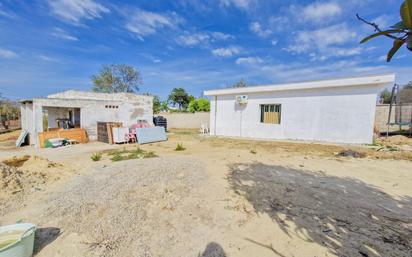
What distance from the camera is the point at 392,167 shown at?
17.0 feet

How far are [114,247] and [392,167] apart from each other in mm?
6946

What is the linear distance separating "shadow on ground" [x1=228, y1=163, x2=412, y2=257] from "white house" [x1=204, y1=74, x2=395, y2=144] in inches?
231

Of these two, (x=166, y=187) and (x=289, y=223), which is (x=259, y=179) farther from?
(x=166, y=187)

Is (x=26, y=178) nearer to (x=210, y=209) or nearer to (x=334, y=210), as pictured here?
(x=210, y=209)

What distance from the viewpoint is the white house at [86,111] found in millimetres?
9062

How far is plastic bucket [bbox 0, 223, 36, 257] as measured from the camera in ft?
5.51

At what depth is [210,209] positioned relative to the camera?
288 cm

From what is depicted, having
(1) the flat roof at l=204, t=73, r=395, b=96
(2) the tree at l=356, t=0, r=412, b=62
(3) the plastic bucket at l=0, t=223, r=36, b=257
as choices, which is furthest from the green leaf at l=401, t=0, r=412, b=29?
(1) the flat roof at l=204, t=73, r=395, b=96

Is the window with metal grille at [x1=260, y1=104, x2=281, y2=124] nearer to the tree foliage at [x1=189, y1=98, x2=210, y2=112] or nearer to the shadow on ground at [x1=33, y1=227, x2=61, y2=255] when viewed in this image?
the shadow on ground at [x1=33, y1=227, x2=61, y2=255]

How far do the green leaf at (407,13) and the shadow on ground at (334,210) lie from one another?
2131 mm

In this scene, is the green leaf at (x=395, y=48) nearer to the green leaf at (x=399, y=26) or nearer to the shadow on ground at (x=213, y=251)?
the green leaf at (x=399, y=26)

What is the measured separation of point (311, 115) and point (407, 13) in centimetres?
1007

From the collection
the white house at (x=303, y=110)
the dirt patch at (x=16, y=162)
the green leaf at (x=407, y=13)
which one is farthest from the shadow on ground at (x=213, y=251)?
the white house at (x=303, y=110)

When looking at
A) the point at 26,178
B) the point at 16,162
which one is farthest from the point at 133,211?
the point at 16,162
